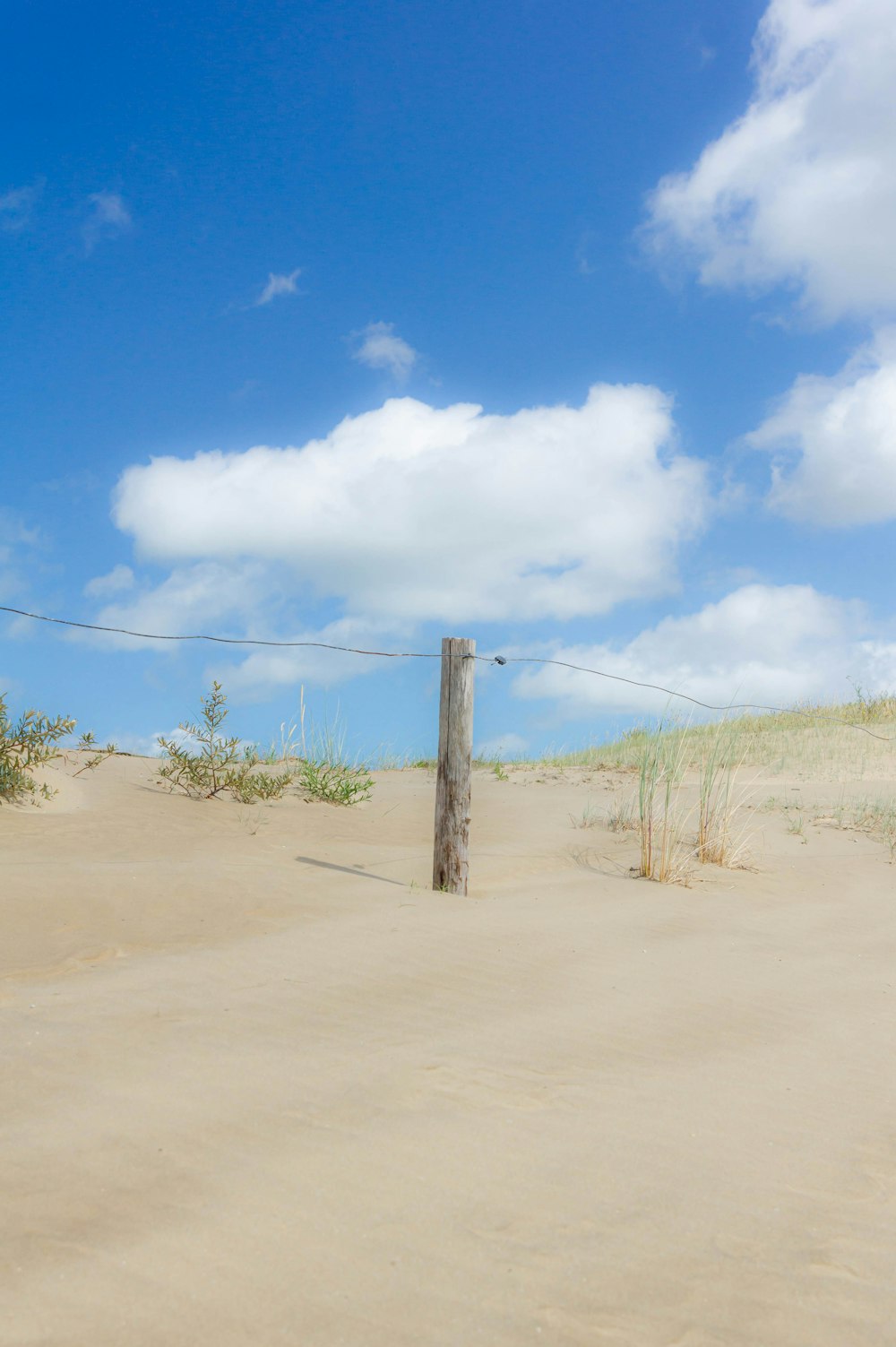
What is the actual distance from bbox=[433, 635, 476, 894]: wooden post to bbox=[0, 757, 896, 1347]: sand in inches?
15.7

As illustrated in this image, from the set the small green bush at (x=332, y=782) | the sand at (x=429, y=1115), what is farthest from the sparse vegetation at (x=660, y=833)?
the small green bush at (x=332, y=782)

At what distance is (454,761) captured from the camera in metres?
7.09

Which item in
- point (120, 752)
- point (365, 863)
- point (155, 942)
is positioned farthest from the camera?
point (120, 752)

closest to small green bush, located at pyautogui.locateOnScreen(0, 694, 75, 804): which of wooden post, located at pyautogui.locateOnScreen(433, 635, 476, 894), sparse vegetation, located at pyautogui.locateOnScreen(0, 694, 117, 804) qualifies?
sparse vegetation, located at pyautogui.locateOnScreen(0, 694, 117, 804)

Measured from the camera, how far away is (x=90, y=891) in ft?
20.6

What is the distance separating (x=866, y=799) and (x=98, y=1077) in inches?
449

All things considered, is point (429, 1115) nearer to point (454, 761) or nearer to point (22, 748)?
point (454, 761)

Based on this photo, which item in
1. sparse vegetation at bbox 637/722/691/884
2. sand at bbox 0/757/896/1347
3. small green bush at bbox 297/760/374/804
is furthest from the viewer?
small green bush at bbox 297/760/374/804

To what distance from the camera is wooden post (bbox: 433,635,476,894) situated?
23.1 feet

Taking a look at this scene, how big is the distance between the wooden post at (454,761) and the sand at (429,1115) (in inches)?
15.7

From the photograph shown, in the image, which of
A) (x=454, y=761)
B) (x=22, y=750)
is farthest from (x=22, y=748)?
(x=454, y=761)

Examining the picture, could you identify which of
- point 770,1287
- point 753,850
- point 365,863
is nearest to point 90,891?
point 365,863

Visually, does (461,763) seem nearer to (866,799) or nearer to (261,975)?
(261,975)

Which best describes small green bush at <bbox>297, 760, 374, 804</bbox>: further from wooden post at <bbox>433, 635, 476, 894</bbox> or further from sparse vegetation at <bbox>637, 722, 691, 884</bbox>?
wooden post at <bbox>433, 635, 476, 894</bbox>
